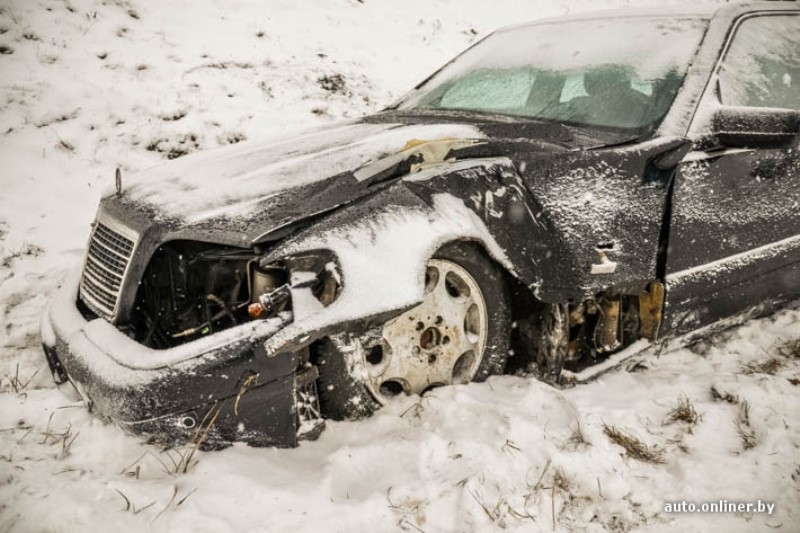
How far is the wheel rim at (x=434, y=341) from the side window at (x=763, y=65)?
150 cm

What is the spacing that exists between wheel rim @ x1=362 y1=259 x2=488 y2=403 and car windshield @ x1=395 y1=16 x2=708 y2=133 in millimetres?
1044

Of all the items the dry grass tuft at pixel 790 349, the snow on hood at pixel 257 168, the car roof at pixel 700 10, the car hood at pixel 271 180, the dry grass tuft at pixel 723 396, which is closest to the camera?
the car hood at pixel 271 180

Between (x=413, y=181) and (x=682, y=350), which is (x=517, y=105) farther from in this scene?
(x=682, y=350)

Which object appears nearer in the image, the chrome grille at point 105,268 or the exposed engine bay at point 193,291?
the exposed engine bay at point 193,291

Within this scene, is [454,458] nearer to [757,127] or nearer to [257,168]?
[257,168]

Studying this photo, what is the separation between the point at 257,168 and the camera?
7.35 feet

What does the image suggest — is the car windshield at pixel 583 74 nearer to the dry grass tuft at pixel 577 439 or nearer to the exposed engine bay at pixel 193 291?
the dry grass tuft at pixel 577 439

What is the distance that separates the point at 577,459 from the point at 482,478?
368 mm

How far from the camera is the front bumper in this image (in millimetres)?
1671

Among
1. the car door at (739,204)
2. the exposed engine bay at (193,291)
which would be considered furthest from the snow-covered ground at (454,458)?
the exposed engine bay at (193,291)

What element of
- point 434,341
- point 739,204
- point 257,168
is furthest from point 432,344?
point 739,204

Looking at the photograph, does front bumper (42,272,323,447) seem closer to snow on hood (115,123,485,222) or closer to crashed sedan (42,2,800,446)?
crashed sedan (42,2,800,446)

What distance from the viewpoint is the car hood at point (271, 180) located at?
1.86 m

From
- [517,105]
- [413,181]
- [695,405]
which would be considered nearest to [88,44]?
[517,105]
